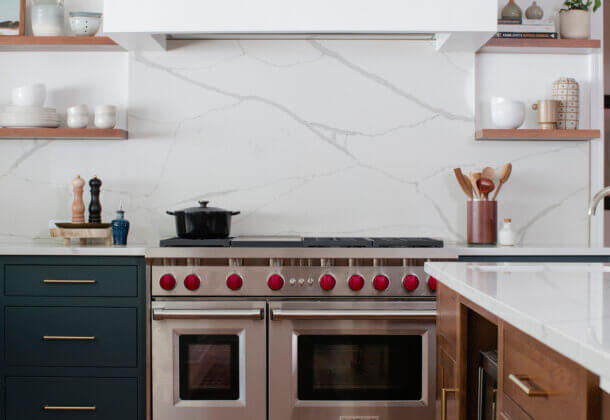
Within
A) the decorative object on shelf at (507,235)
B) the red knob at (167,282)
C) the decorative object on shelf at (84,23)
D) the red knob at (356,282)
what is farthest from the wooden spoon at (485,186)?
the decorative object on shelf at (84,23)

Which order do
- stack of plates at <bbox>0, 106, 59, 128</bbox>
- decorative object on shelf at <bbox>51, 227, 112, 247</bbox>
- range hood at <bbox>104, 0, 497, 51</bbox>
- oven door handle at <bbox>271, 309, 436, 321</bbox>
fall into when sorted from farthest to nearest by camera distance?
stack of plates at <bbox>0, 106, 59, 128</bbox>
decorative object on shelf at <bbox>51, 227, 112, 247</bbox>
range hood at <bbox>104, 0, 497, 51</bbox>
oven door handle at <bbox>271, 309, 436, 321</bbox>

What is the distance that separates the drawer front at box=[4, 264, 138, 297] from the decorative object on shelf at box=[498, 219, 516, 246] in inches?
65.0

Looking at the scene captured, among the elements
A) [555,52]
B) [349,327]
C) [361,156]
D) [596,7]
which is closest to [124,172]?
[361,156]

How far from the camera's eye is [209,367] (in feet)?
7.61

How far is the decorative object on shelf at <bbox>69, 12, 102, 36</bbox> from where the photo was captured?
9.14 ft

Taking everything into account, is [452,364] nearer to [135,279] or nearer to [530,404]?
[530,404]

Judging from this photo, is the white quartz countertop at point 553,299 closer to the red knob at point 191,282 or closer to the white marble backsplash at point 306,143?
the red knob at point 191,282

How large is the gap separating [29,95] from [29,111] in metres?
0.11

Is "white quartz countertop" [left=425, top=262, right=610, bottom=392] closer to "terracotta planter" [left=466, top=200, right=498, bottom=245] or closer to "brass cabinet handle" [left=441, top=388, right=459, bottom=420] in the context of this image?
"brass cabinet handle" [left=441, top=388, right=459, bottom=420]

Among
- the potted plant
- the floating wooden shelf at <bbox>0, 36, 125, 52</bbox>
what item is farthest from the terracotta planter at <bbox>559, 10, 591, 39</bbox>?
the floating wooden shelf at <bbox>0, 36, 125, 52</bbox>

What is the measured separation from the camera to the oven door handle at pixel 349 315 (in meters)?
2.29

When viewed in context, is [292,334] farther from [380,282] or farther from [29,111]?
[29,111]

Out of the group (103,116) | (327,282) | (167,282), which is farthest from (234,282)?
(103,116)

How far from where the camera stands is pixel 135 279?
2346 millimetres
